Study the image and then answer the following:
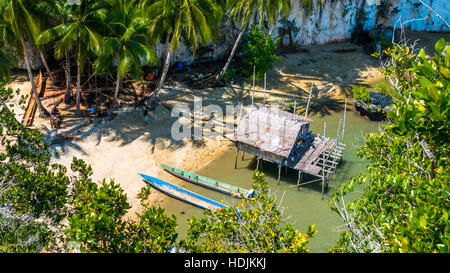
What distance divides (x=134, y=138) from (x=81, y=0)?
7.96m

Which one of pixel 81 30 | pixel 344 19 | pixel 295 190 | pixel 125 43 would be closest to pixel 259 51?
pixel 125 43

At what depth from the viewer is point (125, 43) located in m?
20.8

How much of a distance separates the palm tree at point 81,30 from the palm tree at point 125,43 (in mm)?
627

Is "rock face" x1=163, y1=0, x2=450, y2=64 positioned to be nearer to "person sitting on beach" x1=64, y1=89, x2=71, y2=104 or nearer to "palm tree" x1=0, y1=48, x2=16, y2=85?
"person sitting on beach" x1=64, y1=89, x2=71, y2=104

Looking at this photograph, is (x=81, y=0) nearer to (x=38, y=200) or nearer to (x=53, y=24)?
(x=53, y=24)

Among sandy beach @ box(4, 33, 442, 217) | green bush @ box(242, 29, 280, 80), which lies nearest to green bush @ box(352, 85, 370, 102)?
sandy beach @ box(4, 33, 442, 217)

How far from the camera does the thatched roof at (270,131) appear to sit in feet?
67.3

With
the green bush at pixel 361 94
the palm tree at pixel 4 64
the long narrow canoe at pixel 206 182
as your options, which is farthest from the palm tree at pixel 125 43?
the green bush at pixel 361 94

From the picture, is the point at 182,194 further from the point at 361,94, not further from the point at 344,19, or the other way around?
→ the point at 344,19

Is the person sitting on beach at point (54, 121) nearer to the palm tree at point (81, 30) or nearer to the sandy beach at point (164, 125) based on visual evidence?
the sandy beach at point (164, 125)

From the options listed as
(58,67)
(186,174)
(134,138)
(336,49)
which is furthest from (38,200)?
(336,49)

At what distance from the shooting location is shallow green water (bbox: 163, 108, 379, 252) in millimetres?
18266

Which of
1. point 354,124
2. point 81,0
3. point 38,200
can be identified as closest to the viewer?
point 38,200

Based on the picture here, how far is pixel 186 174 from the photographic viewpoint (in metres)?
21.0
